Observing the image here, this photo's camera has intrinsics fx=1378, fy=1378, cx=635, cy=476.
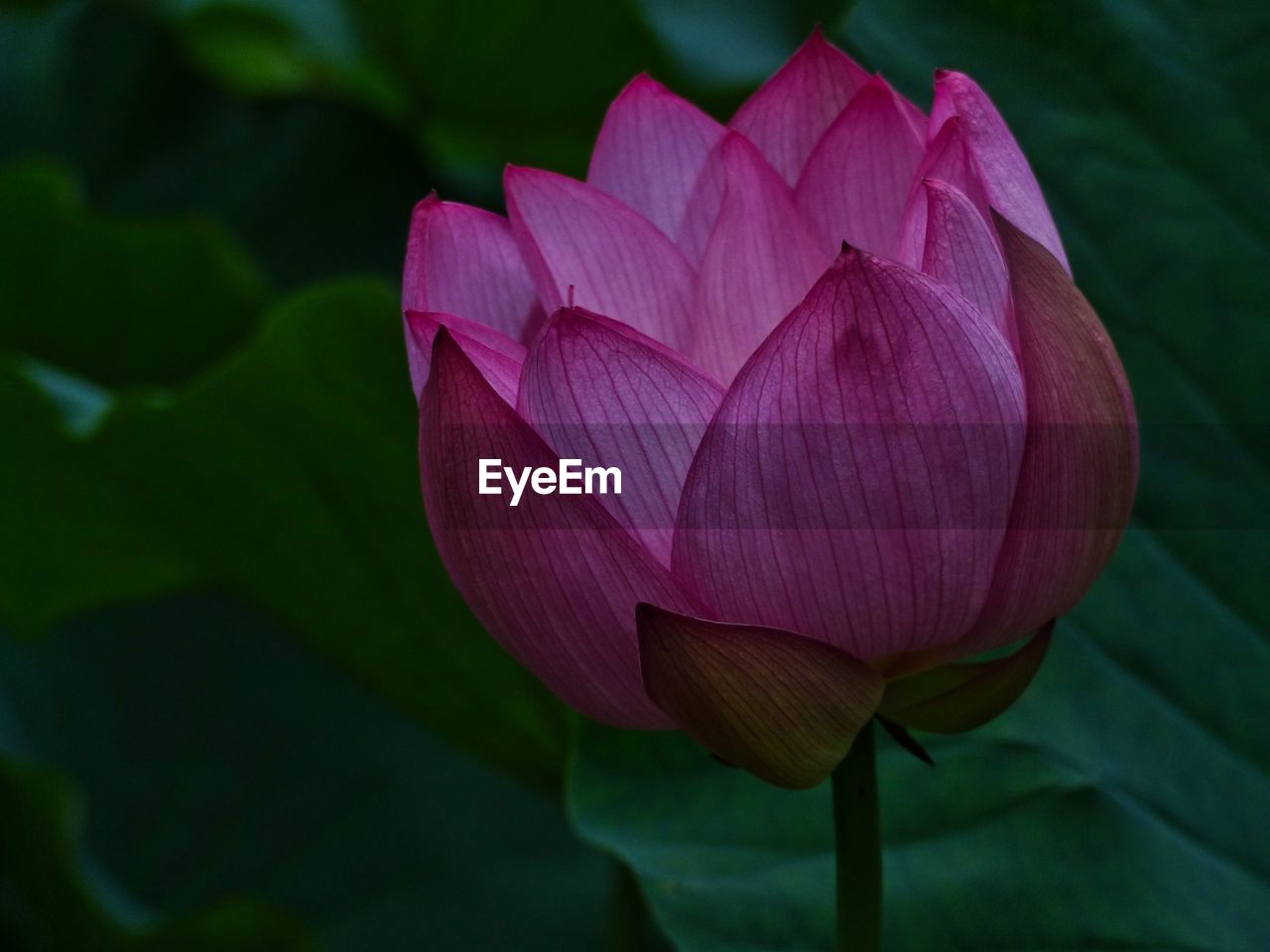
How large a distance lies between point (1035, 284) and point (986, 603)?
7cm

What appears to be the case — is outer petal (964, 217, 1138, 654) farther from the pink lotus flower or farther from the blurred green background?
the blurred green background

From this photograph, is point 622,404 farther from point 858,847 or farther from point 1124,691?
point 1124,691

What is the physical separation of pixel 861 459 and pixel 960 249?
5 centimetres

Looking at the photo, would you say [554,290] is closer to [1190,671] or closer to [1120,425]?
[1120,425]

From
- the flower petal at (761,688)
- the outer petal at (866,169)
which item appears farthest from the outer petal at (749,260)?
the flower petal at (761,688)

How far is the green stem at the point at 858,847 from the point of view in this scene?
1.00 feet

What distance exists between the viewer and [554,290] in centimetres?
37

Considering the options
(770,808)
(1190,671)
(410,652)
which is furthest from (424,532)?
(1190,671)

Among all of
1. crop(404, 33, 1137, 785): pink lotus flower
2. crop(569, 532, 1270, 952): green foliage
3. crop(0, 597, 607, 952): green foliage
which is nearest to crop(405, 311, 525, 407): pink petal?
crop(404, 33, 1137, 785): pink lotus flower

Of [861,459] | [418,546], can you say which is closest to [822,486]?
[861,459]

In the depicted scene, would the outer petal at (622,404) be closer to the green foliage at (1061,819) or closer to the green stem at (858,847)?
the green stem at (858,847)

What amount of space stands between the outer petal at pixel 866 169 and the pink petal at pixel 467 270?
0.28 feet

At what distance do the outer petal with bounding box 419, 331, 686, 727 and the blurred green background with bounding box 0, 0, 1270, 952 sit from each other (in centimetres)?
23

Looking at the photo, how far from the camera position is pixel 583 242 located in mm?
371
